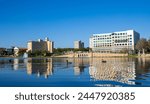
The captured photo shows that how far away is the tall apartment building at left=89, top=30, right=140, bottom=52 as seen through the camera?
2088 inches

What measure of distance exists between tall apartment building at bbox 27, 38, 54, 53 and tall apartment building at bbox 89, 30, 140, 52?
9.73 meters

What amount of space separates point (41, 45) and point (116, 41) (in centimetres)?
1597

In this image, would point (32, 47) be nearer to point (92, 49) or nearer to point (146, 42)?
point (92, 49)

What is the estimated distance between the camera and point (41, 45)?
2304 inches

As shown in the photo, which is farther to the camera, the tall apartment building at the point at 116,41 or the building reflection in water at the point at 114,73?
the tall apartment building at the point at 116,41

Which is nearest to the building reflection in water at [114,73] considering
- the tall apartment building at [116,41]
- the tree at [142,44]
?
the tree at [142,44]

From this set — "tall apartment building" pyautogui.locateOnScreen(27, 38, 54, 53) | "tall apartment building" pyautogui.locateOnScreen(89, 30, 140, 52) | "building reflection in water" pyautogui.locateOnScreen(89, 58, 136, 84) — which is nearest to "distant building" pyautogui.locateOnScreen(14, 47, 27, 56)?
"tall apartment building" pyautogui.locateOnScreen(27, 38, 54, 53)

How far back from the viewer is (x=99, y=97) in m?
4.05

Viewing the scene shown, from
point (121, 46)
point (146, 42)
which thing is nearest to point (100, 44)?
point (121, 46)

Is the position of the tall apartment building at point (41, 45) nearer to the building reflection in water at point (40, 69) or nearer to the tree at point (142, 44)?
the tree at point (142, 44)

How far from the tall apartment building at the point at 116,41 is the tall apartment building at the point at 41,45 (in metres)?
9.73

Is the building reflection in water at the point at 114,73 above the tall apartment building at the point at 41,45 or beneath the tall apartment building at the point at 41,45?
beneath

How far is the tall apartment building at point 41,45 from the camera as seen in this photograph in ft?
186

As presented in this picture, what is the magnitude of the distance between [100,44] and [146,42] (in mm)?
11655
